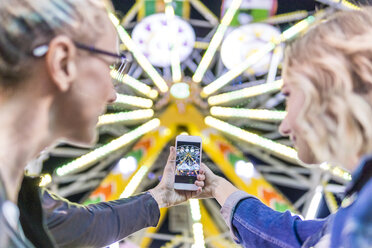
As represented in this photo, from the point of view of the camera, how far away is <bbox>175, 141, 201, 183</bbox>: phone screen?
147cm

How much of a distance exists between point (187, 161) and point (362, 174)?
2.70 feet

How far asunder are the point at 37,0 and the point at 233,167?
3.28 meters

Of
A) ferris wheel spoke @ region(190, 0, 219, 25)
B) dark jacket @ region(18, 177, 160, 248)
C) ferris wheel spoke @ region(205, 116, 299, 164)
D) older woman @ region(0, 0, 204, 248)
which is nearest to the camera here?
older woman @ region(0, 0, 204, 248)

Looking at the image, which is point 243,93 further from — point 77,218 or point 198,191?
point 77,218

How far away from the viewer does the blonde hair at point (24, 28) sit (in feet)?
2.40

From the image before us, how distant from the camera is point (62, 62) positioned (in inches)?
31.0

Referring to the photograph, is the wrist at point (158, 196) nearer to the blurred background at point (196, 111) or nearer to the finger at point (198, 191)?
the finger at point (198, 191)

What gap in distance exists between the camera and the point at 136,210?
1.38 metres

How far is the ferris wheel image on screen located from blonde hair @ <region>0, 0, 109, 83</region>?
2.63 feet

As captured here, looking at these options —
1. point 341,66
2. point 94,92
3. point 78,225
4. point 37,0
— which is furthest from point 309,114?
point 78,225

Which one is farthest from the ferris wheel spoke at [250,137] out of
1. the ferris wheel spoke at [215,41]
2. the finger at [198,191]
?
the finger at [198,191]

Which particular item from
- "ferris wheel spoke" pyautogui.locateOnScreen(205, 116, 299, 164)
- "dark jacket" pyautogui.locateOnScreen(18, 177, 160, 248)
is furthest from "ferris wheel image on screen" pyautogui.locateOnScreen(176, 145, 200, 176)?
"ferris wheel spoke" pyautogui.locateOnScreen(205, 116, 299, 164)

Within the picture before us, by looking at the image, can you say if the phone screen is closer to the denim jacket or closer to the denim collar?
the denim jacket

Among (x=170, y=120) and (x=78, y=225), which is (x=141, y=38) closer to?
(x=170, y=120)
